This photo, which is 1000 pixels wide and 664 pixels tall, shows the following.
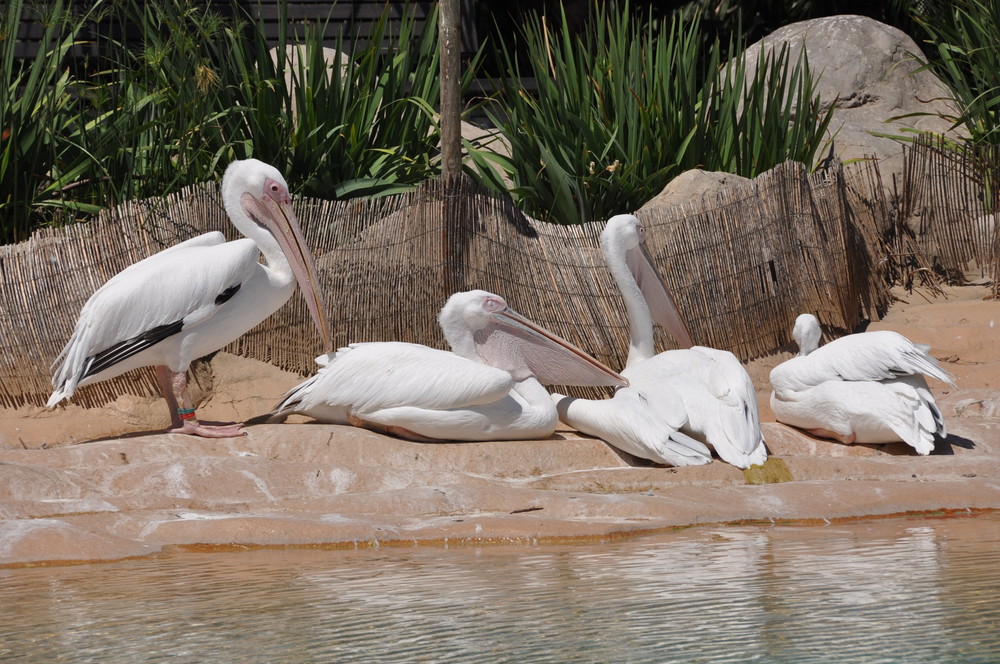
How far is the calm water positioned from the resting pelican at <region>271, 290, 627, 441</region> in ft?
4.72

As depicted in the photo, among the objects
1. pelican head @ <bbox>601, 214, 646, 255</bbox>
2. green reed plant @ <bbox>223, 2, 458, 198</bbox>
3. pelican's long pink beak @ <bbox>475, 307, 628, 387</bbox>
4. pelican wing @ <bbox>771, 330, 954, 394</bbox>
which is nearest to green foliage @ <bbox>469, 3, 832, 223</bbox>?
green reed plant @ <bbox>223, 2, 458, 198</bbox>

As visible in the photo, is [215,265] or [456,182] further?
[456,182]

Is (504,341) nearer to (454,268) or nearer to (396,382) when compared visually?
(396,382)

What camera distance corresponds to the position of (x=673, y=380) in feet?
19.1

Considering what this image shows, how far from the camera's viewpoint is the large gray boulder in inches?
420

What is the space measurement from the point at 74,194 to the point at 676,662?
580 centimetres

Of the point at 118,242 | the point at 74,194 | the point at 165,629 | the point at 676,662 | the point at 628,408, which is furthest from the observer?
the point at 74,194

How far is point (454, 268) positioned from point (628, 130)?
6.91ft

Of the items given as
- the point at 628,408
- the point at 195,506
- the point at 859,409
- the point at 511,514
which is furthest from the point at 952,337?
the point at 195,506

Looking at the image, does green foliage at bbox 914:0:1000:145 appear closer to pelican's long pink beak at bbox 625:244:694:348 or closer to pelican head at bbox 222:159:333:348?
pelican's long pink beak at bbox 625:244:694:348

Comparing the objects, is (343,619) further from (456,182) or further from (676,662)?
(456,182)

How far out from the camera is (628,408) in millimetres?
5598

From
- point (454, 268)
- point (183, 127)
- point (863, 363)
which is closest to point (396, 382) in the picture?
point (454, 268)

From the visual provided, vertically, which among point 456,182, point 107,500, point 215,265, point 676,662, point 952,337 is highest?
point 456,182
